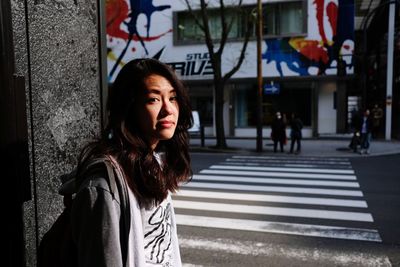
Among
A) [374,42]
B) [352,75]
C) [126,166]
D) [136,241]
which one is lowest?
[136,241]

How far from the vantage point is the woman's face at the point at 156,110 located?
1.49 meters

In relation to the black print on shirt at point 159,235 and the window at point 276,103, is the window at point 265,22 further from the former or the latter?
the black print on shirt at point 159,235

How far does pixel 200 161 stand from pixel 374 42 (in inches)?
970

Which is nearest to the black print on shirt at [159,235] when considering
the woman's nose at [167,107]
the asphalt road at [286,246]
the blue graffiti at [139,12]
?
the woman's nose at [167,107]

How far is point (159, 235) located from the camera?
1.59 meters

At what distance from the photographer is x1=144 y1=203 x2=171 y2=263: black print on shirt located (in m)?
1.53

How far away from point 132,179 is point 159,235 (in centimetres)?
33

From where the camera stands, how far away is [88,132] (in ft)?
7.29

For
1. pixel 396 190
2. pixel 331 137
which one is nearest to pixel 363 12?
pixel 331 137

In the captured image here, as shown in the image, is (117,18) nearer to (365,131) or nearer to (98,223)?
(365,131)

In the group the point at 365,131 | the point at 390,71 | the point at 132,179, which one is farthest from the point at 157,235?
the point at 390,71

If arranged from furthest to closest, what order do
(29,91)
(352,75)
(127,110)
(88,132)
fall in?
(352,75) → (88,132) → (29,91) → (127,110)

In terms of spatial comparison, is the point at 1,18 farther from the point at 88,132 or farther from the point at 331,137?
the point at 331,137

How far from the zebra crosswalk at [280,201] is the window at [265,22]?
11765 millimetres
